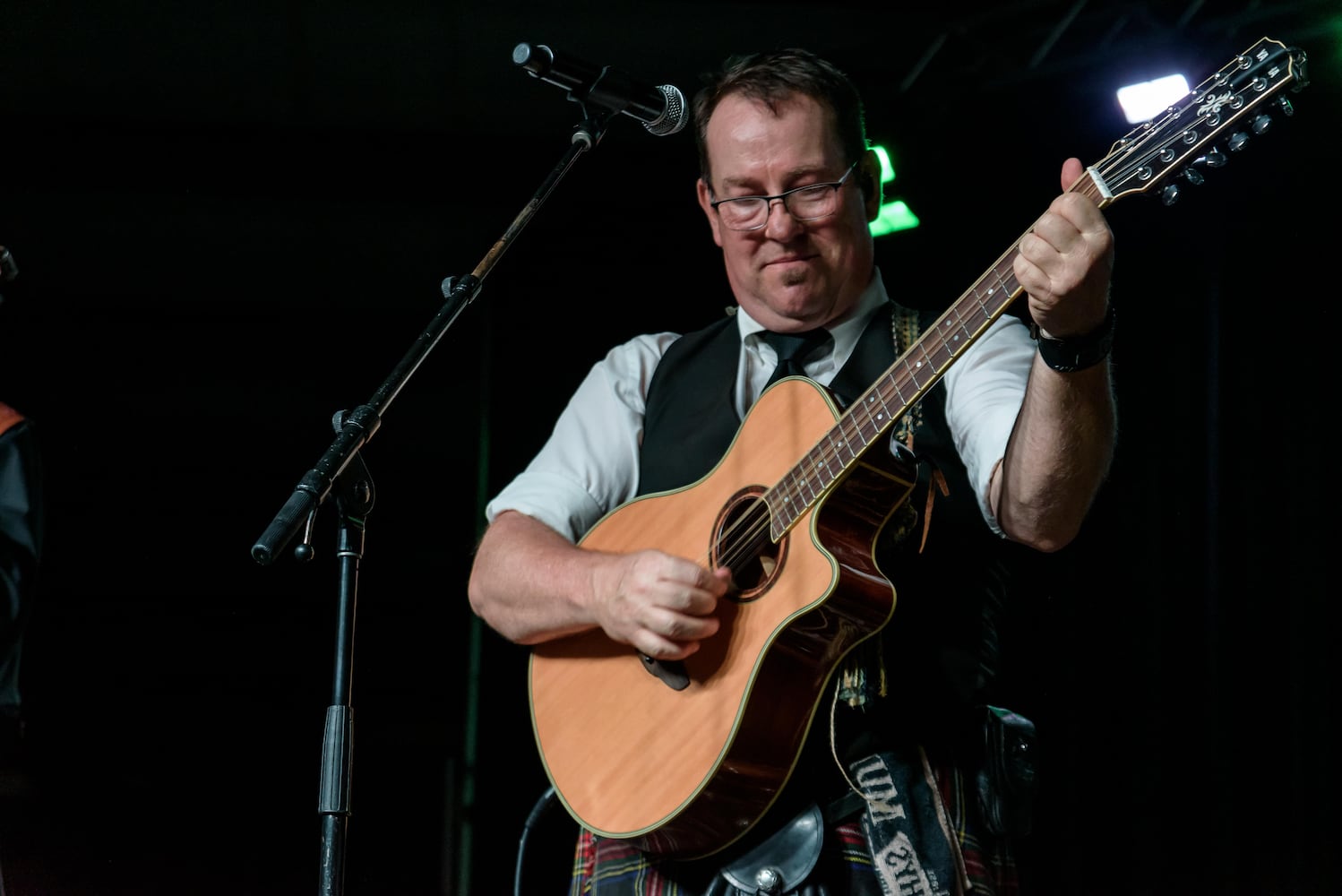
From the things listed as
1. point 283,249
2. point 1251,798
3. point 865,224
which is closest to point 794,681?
point 865,224

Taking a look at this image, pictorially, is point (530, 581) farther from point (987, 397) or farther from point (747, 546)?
point (987, 397)

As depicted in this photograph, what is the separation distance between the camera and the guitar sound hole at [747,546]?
6.22 feet

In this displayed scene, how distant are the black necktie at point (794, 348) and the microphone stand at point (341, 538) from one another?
55 cm

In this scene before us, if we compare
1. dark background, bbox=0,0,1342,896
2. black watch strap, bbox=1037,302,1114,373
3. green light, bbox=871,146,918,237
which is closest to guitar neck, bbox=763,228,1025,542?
black watch strap, bbox=1037,302,1114,373

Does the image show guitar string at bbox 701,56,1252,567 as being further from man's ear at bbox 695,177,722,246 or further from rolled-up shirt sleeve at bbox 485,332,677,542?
man's ear at bbox 695,177,722,246

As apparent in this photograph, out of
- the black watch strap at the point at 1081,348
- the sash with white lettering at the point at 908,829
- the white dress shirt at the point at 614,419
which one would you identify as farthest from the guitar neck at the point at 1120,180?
the sash with white lettering at the point at 908,829

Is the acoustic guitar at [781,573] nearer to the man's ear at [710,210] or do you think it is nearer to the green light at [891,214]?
the man's ear at [710,210]

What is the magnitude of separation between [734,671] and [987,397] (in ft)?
1.86

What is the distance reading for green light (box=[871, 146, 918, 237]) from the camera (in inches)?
171

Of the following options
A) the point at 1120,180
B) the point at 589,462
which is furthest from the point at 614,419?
the point at 1120,180

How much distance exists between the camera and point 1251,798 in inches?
150

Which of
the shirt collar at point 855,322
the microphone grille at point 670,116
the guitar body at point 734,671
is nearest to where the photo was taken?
the guitar body at point 734,671

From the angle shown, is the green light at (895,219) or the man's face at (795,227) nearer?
the man's face at (795,227)

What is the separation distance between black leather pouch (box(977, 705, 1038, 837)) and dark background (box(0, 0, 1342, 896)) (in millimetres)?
1791
